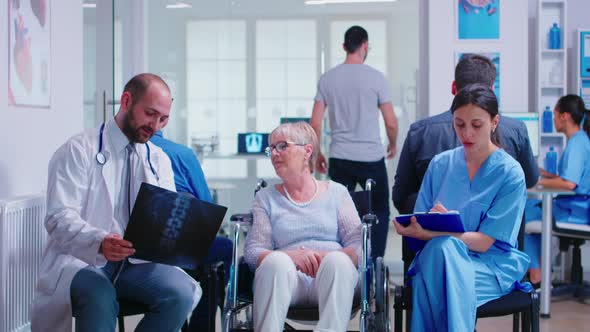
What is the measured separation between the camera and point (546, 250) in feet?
16.1

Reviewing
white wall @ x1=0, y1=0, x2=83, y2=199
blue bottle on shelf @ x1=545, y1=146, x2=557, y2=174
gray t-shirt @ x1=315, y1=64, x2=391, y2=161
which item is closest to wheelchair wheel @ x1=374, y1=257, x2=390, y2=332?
white wall @ x1=0, y1=0, x2=83, y2=199

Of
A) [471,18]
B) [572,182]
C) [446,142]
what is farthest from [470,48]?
[446,142]

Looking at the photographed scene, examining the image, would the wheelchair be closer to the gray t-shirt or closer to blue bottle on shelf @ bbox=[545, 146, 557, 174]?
the gray t-shirt

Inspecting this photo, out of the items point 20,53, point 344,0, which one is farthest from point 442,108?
point 20,53

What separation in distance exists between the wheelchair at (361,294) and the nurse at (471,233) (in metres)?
0.14

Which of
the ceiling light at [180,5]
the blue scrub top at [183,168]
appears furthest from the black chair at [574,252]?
the ceiling light at [180,5]

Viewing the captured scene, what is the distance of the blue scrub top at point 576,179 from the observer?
531cm

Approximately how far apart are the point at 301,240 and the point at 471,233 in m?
0.68

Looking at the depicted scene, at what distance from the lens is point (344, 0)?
6.57m

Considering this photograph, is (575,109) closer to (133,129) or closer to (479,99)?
(479,99)

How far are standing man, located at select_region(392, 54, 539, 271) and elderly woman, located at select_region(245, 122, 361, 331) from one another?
1.75ft

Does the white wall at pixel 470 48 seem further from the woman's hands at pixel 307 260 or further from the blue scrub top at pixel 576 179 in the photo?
the woman's hands at pixel 307 260

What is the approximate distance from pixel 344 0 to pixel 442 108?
1.34 metres

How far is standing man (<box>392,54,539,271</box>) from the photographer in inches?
145
